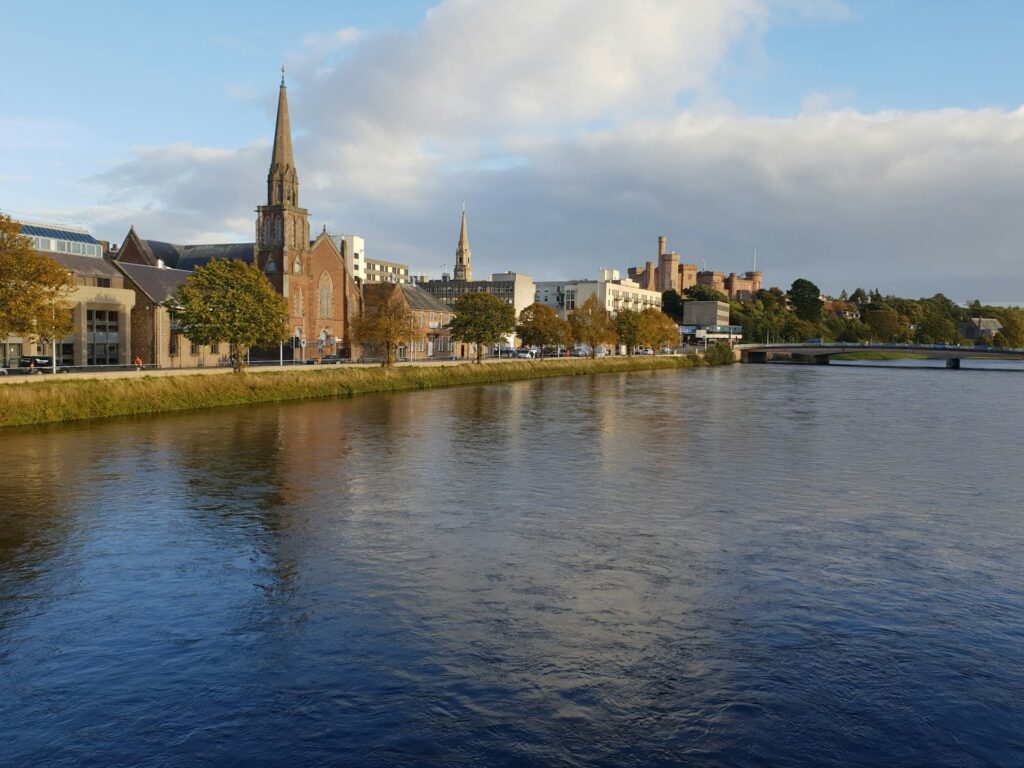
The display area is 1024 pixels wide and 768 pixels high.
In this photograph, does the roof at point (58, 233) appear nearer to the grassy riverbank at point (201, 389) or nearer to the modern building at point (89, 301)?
the modern building at point (89, 301)

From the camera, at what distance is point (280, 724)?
1302 cm

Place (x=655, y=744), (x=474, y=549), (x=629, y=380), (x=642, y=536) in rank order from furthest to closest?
(x=629, y=380), (x=642, y=536), (x=474, y=549), (x=655, y=744)

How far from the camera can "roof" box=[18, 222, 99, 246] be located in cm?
8250

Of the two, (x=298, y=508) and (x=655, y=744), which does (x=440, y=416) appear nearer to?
(x=298, y=508)

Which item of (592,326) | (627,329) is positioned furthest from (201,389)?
(627,329)

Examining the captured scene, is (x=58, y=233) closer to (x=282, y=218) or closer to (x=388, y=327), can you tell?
(x=282, y=218)

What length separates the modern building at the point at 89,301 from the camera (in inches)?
3034

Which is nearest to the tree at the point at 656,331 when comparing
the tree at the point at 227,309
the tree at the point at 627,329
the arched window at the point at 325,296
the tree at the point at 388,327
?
the tree at the point at 627,329

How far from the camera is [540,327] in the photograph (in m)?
126

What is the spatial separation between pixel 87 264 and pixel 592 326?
85.3 metres

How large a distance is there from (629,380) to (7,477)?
286 ft

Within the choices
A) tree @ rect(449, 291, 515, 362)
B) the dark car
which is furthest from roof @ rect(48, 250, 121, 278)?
tree @ rect(449, 291, 515, 362)

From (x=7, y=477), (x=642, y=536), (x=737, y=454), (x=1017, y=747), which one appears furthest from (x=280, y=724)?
(x=737, y=454)

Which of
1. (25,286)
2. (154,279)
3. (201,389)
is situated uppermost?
(154,279)
